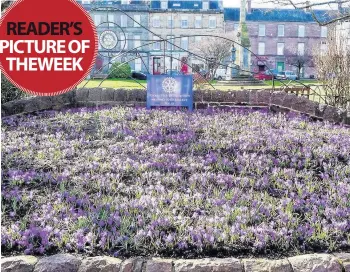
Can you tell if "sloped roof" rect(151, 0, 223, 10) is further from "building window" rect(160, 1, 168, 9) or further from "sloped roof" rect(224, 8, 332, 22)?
"sloped roof" rect(224, 8, 332, 22)

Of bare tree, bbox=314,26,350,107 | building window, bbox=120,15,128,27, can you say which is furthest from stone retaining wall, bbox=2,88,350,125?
building window, bbox=120,15,128,27

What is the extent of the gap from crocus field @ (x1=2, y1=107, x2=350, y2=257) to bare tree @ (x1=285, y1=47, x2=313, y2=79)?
2192 inches

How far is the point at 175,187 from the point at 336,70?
7873 mm

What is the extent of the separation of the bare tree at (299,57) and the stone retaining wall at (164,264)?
58969mm

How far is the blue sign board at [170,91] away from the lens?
894cm

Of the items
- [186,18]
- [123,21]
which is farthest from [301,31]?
[123,21]

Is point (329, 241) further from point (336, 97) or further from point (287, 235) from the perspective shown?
point (336, 97)

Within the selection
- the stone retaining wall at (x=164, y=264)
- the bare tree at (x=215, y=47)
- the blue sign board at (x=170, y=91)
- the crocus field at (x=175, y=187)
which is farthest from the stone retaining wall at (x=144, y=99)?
the bare tree at (x=215, y=47)

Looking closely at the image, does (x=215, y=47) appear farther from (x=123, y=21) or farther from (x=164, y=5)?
(x=123, y=21)

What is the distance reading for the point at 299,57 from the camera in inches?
2498

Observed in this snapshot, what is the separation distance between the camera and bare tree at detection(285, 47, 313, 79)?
201 feet

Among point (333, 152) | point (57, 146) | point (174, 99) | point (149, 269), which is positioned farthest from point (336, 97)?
point (149, 269)

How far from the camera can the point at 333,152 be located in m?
6.04

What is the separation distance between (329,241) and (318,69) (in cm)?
931
